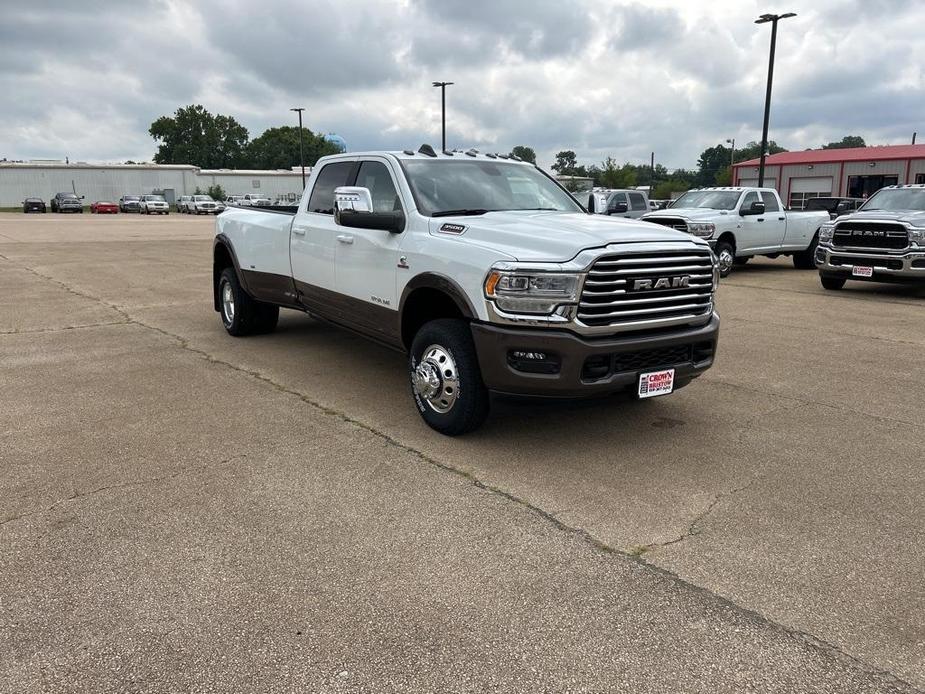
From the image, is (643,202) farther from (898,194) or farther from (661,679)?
(661,679)

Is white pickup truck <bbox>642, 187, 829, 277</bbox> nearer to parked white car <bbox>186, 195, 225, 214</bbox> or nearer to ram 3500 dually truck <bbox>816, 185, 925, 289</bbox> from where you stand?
ram 3500 dually truck <bbox>816, 185, 925, 289</bbox>

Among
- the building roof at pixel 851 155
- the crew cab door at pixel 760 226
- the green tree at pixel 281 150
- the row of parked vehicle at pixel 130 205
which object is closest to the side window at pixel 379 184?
the crew cab door at pixel 760 226

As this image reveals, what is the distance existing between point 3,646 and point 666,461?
3.59 meters

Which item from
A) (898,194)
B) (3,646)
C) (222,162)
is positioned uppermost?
(222,162)

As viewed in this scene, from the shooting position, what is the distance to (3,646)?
9.18 feet

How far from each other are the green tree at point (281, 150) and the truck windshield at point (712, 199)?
122326 millimetres

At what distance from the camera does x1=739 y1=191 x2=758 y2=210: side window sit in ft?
51.4

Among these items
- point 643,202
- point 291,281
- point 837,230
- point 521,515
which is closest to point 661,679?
point 521,515

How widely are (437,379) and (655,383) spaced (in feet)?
4.70

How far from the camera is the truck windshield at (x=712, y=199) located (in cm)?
1572

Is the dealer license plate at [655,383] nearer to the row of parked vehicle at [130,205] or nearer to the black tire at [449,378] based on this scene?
the black tire at [449,378]

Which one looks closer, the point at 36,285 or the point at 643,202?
the point at 36,285

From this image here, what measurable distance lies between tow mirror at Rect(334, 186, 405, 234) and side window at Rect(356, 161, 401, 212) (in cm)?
31

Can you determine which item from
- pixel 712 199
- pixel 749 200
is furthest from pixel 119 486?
pixel 749 200
